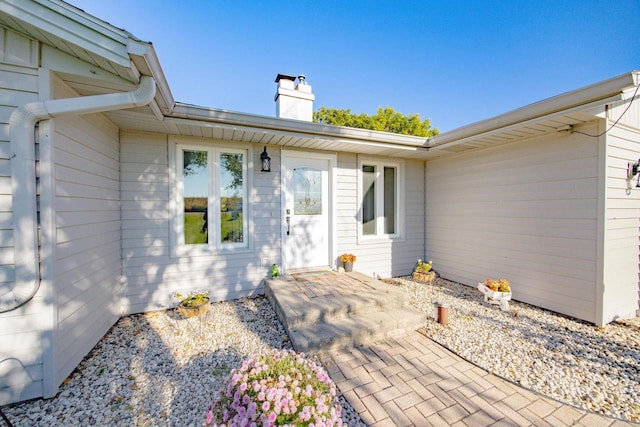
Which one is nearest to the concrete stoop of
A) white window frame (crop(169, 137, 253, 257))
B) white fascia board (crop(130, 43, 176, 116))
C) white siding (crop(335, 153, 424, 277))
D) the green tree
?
white window frame (crop(169, 137, 253, 257))

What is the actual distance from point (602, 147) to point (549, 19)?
3366 millimetres

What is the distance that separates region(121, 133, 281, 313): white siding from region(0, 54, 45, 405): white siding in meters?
1.51

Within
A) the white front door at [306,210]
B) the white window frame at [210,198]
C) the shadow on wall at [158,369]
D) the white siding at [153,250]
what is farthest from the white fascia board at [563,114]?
the white siding at [153,250]

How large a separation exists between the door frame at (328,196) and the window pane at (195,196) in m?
1.17

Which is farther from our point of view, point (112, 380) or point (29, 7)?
point (112, 380)

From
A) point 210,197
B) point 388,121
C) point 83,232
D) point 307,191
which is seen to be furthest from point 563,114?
point 388,121

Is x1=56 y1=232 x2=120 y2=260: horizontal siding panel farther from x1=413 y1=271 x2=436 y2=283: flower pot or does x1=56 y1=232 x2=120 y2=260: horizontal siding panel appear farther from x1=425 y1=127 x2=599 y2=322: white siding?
x1=425 y1=127 x2=599 y2=322: white siding

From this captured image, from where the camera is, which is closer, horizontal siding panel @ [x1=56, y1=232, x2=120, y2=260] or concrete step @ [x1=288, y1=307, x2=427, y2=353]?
horizontal siding panel @ [x1=56, y1=232, x2=120, y2=260]

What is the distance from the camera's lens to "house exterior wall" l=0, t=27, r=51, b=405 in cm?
188

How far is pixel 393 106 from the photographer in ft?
50.7

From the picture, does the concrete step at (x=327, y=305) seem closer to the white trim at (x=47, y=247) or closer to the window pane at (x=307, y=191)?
the window pane at (x=307, y=191)

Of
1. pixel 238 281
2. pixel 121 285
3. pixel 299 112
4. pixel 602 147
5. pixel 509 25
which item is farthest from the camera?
pixel 509 25

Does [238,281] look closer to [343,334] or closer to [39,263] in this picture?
[343,334]

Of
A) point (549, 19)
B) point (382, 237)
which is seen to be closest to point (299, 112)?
point (382, 237)
